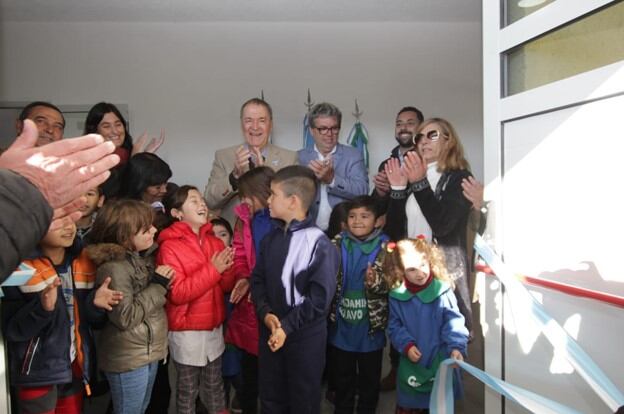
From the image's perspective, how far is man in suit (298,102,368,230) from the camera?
307cm

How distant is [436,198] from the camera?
2533 millimetres

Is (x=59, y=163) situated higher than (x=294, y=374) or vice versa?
(x=59, y=163)

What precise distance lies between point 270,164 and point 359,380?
58.6 inches

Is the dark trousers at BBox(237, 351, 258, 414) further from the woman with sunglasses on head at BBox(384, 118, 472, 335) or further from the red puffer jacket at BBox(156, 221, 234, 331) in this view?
the woman with sunglasses on head at BBox(384, 118, 472, 335)

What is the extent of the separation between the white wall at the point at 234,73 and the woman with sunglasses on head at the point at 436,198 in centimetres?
221

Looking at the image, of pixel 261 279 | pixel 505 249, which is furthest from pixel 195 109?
pixel 505 249

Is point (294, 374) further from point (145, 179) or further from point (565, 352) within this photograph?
point (145, 179)

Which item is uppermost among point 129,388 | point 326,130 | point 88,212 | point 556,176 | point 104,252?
point 326,130

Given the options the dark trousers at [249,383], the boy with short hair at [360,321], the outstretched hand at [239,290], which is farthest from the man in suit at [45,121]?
the boy with short hair at [360,321]

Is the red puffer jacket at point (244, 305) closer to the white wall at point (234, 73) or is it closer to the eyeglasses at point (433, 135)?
the eyeglasses at point (433, 135)

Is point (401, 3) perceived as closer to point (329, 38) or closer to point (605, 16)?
point (329, 38)

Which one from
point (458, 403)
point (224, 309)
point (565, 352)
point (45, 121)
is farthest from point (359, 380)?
point (45, 121)

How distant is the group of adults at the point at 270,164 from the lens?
104cm

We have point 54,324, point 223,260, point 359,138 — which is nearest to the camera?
point 54,324
